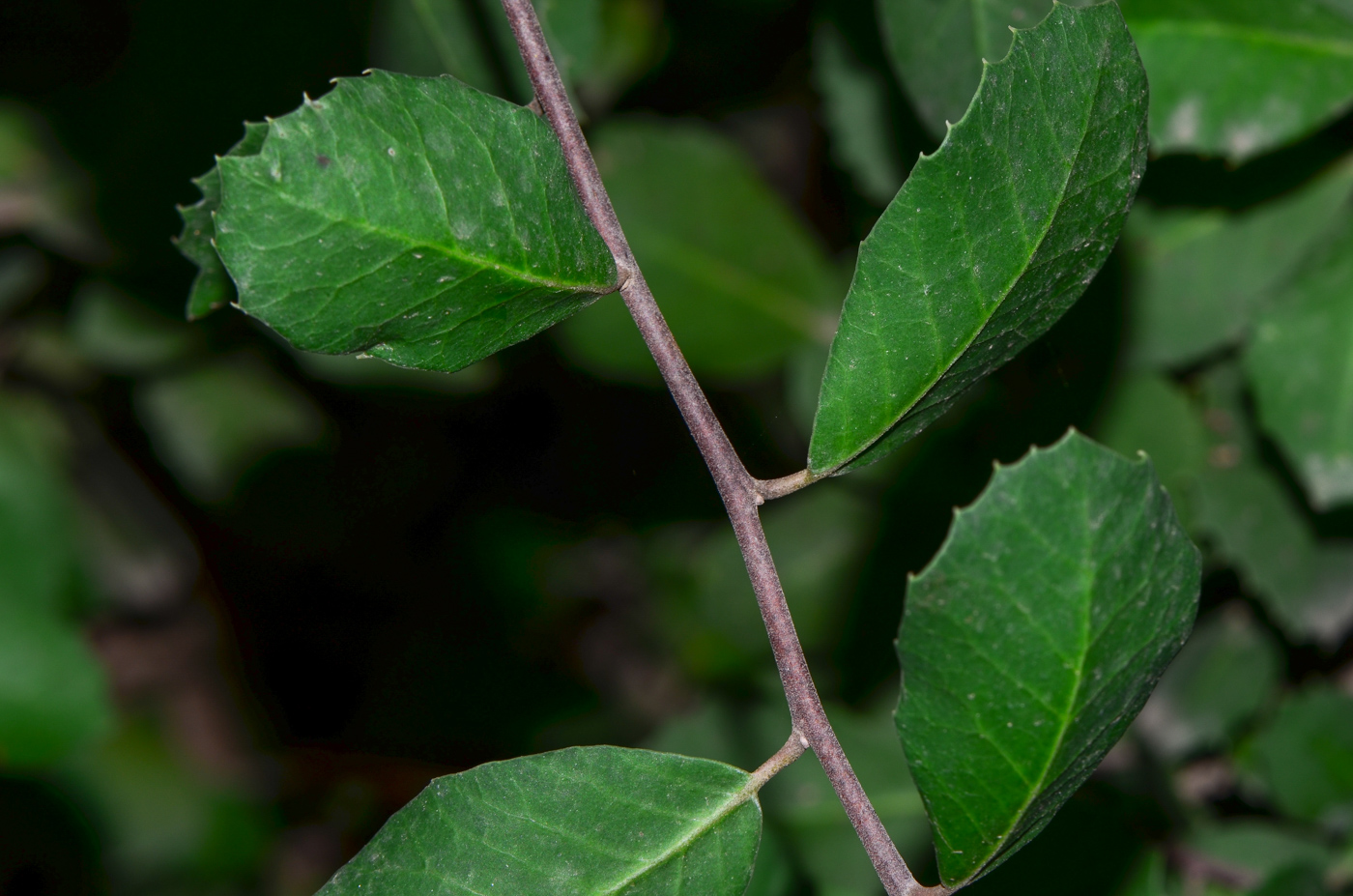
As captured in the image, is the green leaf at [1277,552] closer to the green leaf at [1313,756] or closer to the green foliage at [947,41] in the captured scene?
the green leaf at [1313,756]

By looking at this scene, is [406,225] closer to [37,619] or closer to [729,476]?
[729,476]

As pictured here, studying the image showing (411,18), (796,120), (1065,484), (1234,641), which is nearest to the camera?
(1065,484)

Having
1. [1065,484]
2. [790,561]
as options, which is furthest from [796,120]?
[1065,484]

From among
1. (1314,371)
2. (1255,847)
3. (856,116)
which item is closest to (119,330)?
(856,116)

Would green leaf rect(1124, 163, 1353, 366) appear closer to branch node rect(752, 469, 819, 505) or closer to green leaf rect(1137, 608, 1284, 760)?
green leaf rect(1137, 608, 1284, 760)

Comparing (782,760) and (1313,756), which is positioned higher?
(782,760)

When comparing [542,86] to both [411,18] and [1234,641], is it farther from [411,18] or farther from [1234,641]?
[1234,641]

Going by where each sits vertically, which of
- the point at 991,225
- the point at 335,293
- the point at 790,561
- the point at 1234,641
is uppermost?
the point at 335,293
